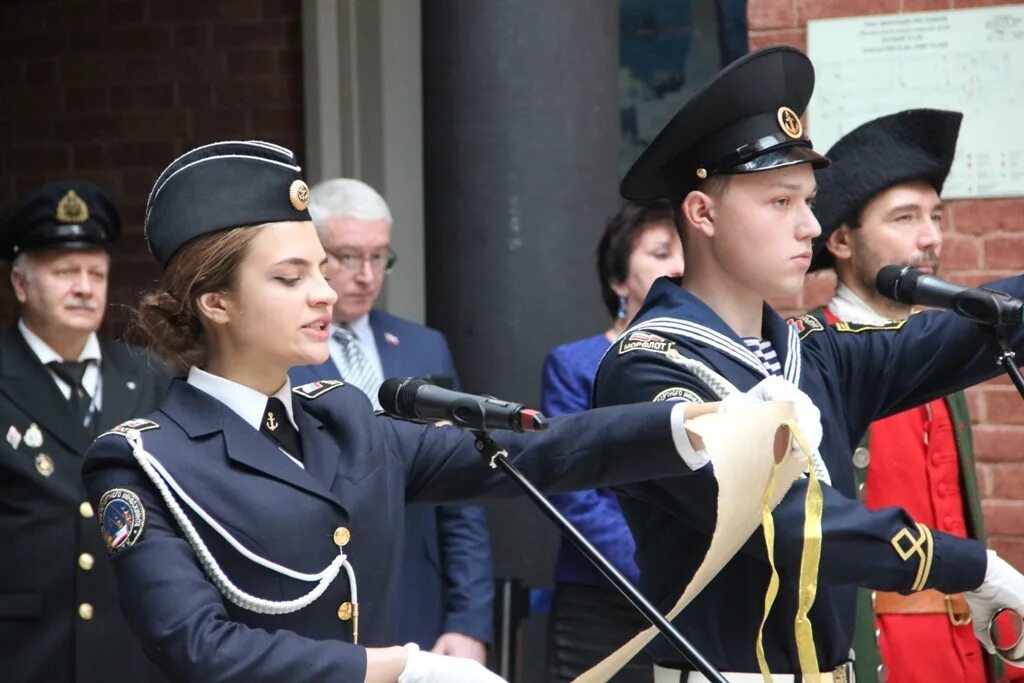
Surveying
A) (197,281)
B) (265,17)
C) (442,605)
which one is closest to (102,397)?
(442,605)

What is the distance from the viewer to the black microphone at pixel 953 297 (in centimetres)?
273

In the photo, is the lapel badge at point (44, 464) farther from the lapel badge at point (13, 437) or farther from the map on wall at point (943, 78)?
the map on wall at point (943, 78)

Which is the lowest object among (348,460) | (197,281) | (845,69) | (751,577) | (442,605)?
Result: (442,605)

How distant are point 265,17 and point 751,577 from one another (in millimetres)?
4074

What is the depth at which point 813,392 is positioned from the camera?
118 inches

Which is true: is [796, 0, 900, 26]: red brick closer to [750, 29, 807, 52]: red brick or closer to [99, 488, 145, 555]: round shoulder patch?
[750, 29, 807, 52]: red brick

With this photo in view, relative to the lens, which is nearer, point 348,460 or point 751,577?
point 348,460

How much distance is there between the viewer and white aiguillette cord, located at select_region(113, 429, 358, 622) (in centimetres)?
235

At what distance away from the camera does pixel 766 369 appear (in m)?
2.93

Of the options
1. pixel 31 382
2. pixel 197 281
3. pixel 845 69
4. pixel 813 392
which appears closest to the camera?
pixel 197 281

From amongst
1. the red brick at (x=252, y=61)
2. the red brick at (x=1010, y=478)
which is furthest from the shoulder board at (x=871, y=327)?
the red brick at (x=252, y=61)

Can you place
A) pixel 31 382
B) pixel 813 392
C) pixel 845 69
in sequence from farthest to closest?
pixel 845 69 → pixel 31 382 → pixel 813 392

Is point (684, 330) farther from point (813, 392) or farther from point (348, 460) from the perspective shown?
point (348, 460)

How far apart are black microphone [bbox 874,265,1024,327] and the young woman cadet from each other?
0.53m
